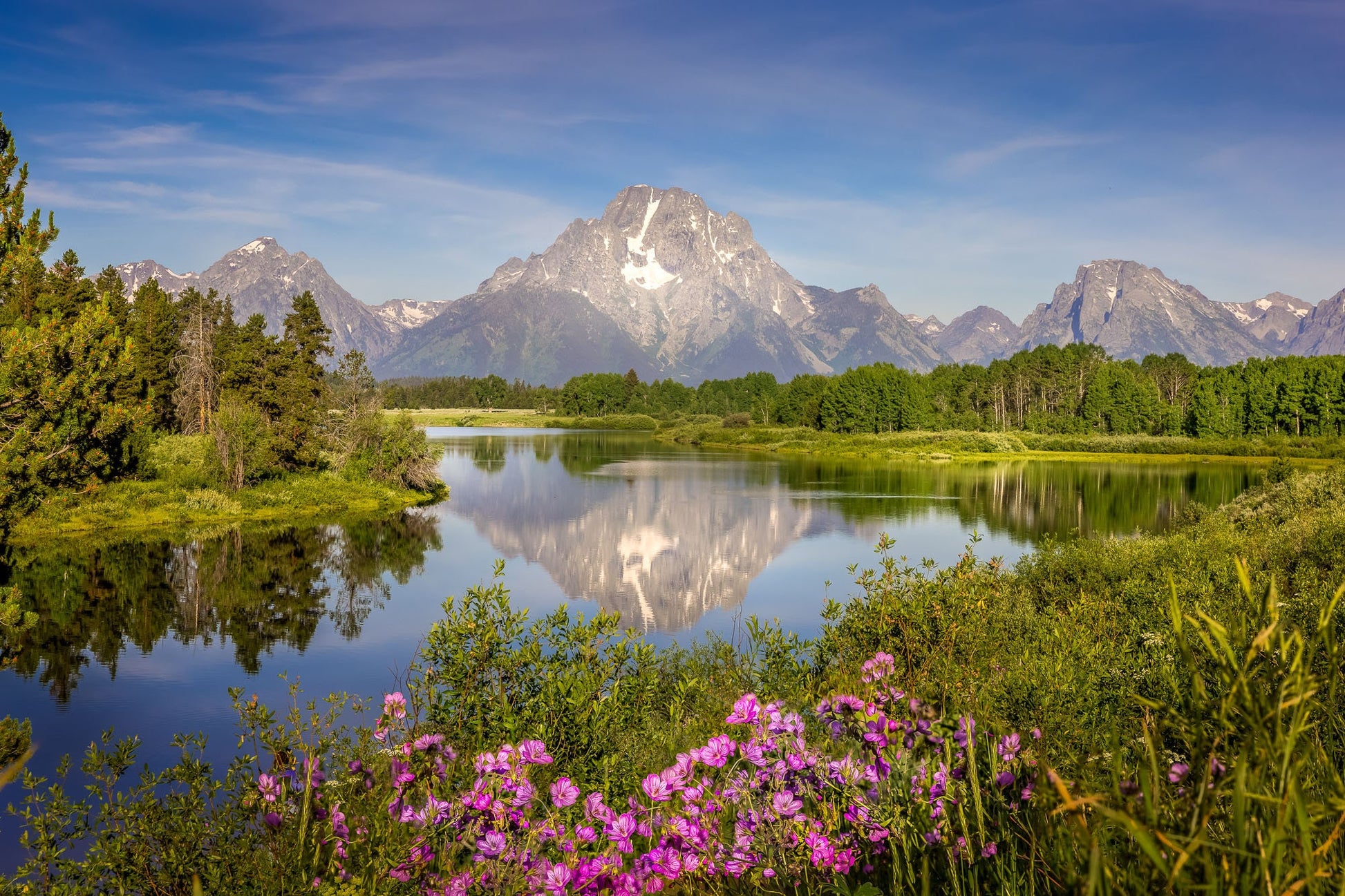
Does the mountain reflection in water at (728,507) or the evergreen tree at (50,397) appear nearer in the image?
the evergreen tree at (50,397)

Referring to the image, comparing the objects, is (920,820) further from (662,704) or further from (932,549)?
(932,549)

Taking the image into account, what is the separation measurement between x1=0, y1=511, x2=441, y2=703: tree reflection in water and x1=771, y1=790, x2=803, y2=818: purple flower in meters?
14.3

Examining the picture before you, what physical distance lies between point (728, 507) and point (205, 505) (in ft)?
72.0

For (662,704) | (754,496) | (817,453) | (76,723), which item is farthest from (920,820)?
(817,453)

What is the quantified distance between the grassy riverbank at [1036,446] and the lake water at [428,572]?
2725cm

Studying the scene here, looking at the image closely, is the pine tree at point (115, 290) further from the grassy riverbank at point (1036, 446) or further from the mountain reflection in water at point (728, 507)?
the grassy riverbank at point (1036, 446)

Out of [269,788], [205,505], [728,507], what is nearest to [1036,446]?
[728,507]

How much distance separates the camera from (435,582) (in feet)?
72.8

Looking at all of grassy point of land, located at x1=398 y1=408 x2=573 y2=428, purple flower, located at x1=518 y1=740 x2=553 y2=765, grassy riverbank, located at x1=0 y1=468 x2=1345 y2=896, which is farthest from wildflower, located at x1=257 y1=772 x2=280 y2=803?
grassy point of land, located at x1=398 y1=408 x2=573 y2=428

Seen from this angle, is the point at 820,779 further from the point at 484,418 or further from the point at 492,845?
the point at 484,418

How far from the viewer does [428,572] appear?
2353 cm

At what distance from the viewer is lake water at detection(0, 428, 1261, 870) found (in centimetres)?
1364

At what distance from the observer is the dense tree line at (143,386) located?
11.9m

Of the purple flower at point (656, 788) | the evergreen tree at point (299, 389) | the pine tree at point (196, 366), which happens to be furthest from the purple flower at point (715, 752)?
the pine tree at point (196, 366)
